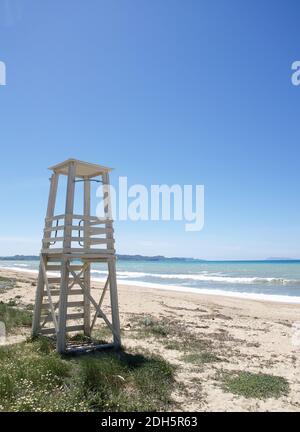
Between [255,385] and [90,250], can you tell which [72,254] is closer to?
[90,250]

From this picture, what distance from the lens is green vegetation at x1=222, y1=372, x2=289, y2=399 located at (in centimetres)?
645

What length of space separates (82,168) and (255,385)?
249 inches

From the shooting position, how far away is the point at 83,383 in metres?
6.06

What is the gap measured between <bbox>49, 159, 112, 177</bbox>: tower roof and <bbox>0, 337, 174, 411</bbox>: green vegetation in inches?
178

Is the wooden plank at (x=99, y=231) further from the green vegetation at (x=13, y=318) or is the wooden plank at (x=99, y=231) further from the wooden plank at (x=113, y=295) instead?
the green vegetation at (x=13, y=318)

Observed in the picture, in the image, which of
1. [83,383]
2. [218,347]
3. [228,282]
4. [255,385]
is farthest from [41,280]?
[228,282]

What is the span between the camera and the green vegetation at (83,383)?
5.39 m

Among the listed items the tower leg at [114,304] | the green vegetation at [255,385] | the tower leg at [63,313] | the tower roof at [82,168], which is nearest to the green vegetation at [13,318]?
the tower leg at [63,313]

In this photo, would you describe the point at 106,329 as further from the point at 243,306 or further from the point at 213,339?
the point at 243,306

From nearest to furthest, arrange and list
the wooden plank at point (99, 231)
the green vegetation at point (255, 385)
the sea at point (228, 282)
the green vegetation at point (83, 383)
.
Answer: the green vegetation at point (83, 383), the green vegetation at point (255, 385), the wooden plank at point (99, 231), the sea at point (228, 282)

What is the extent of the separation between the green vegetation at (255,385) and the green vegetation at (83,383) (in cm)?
114
